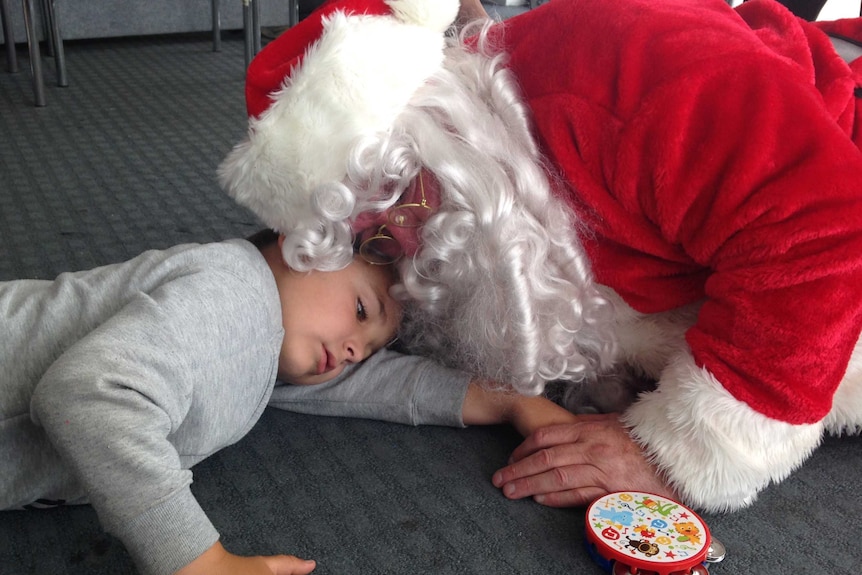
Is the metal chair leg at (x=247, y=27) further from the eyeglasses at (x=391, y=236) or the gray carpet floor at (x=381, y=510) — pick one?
the eyeglasses at (x=391, y=236)

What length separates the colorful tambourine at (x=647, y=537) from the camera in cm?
72

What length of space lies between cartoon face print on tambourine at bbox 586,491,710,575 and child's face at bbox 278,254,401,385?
30 centimetres

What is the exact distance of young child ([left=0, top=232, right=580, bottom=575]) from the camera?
0.66 meters

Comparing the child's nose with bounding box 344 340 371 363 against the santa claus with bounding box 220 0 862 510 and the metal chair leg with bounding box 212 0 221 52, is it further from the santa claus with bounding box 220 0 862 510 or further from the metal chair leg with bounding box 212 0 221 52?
the metal chair leg with bounding box 212 0 221 52

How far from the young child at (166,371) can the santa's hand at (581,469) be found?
6 cm

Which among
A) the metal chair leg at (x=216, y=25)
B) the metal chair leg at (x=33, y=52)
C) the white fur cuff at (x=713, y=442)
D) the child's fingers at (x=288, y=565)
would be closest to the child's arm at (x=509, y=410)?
the white fur cuff at (x=713, y=442)

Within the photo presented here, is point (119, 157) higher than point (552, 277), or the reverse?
point (552, 277)

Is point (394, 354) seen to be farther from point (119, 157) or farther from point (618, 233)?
point (119, 157)

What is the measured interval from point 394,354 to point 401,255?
142mm

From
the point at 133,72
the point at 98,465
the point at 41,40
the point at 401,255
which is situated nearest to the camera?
the point at 98,465

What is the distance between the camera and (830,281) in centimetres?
75

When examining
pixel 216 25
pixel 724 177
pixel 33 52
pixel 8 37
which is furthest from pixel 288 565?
pixel 216 25

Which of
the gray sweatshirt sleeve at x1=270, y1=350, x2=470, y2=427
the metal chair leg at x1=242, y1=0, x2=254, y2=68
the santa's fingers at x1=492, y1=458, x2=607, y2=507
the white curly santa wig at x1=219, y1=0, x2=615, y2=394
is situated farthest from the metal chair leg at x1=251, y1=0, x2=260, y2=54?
the santa's fingers at x1=492, y1=458, x2=607, y2=507

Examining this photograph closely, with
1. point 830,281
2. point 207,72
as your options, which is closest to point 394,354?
point 830,281
